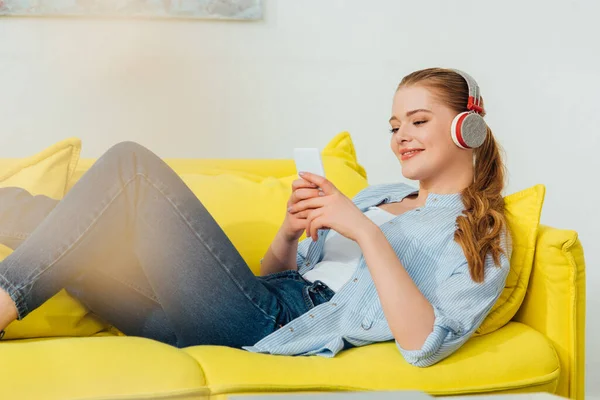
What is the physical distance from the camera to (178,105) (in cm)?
205

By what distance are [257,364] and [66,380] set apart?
270mm

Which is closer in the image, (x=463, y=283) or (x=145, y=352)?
(x=145, y=352)

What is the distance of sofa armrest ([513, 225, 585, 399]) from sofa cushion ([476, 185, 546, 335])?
3 cm

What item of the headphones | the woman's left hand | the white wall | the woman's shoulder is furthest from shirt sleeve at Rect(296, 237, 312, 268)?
the white wall

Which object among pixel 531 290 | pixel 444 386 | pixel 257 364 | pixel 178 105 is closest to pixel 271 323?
pixel 257 364

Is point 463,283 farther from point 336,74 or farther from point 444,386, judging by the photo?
point 336,74

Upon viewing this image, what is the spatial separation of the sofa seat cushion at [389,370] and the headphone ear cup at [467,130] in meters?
0.35

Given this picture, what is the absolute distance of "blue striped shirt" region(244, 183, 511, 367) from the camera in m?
1.19

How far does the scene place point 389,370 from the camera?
1.15 meters

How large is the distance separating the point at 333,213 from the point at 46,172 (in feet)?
2.01

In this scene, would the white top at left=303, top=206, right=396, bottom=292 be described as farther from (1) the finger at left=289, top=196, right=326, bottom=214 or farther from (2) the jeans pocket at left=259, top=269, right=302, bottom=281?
(1) the finger at left=289, top=196, right=326, bottom=214

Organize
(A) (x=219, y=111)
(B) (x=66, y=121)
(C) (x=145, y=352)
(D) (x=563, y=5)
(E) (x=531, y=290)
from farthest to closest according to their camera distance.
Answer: (D) (x=563, y=5) < (A) (x=219, y=111) < (B) (x=66, y=121) < (E) (x=531, y=290) < (C) (x=145, y=352)

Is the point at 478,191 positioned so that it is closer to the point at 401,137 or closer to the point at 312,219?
the point at 401,137

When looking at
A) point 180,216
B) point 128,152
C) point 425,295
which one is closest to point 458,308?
point 425,295
